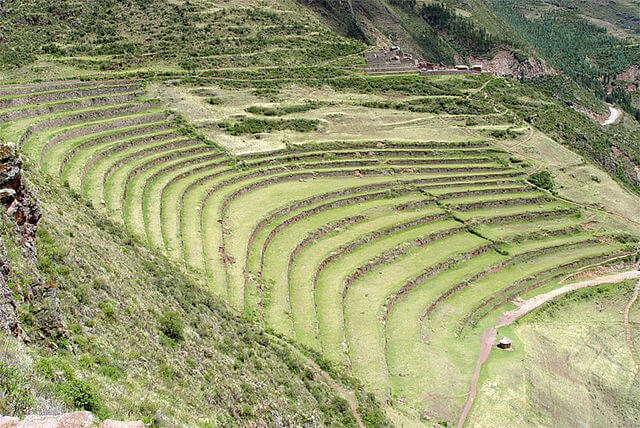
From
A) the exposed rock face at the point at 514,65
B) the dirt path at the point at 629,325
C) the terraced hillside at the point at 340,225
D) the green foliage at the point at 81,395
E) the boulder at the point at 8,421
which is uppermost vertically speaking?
the exposed rock face at the point at 514,65

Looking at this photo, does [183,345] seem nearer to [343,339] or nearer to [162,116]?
[343,339]

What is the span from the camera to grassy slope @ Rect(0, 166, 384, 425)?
1197 cm

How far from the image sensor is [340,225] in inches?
1521

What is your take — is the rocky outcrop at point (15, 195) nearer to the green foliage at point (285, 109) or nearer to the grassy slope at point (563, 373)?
the grassy slope at point (563, 373)

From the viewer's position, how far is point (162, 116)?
46219 millimetres

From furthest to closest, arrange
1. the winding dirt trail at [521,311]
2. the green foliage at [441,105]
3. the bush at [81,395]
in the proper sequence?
the green foliage at [441,105] < the winding dirt trail at [521,311] < the bush at [81,395]

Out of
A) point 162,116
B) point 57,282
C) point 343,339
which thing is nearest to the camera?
point 57,282

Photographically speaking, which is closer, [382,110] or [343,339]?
[343,339]

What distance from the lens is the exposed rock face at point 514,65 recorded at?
133 meters

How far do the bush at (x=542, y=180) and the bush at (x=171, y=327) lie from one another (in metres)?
43.8

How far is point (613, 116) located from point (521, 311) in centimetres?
11413

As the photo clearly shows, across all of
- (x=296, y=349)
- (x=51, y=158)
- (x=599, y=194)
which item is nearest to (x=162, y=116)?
(x=51, y=158)

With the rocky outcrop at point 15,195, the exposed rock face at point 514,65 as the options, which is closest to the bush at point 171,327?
the rocky outcrop at point 15,195

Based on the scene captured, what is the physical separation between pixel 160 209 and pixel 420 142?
31.3 metres
